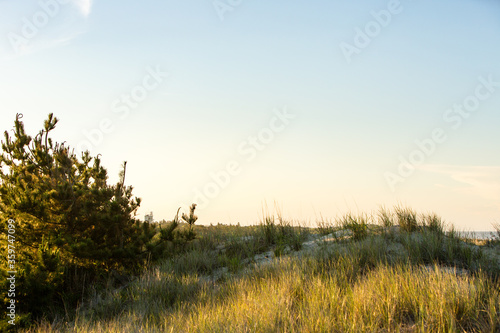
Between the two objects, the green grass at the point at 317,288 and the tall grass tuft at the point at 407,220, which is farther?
the tall grass tuft at the point at 407,220

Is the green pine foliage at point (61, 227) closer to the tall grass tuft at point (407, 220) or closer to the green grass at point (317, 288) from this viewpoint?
the green grass at point (317, 288)

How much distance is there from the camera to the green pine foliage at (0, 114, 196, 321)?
7.46 metres

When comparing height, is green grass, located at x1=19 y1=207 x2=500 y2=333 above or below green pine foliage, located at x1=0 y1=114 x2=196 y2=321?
below

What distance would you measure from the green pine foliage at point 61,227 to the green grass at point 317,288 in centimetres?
75

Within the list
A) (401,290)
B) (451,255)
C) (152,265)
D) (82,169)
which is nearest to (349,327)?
(401,290)

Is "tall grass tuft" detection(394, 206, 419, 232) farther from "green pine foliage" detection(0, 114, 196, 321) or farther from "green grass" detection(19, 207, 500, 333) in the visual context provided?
"green pine foliage" detection(0, 114, 196, 321)

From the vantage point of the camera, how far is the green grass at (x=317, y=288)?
442cm

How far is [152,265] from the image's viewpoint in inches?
353

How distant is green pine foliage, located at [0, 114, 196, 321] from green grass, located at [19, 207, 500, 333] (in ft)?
→ 2.45

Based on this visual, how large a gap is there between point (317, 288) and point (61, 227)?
6.15 metres

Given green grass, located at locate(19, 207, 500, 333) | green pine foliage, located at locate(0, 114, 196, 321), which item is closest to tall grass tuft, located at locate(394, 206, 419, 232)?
green grass, located at locate(19, 207, 500, 333)

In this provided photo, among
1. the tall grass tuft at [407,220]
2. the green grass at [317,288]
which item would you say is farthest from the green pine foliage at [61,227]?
the tall grass tuft at [407,220]

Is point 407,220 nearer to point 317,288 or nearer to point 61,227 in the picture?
point 317,288

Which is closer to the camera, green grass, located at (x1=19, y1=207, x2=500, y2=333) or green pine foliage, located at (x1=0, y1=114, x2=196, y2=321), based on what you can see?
green grass, located at (x1=19, y1=207, x2=500, y2=333)
